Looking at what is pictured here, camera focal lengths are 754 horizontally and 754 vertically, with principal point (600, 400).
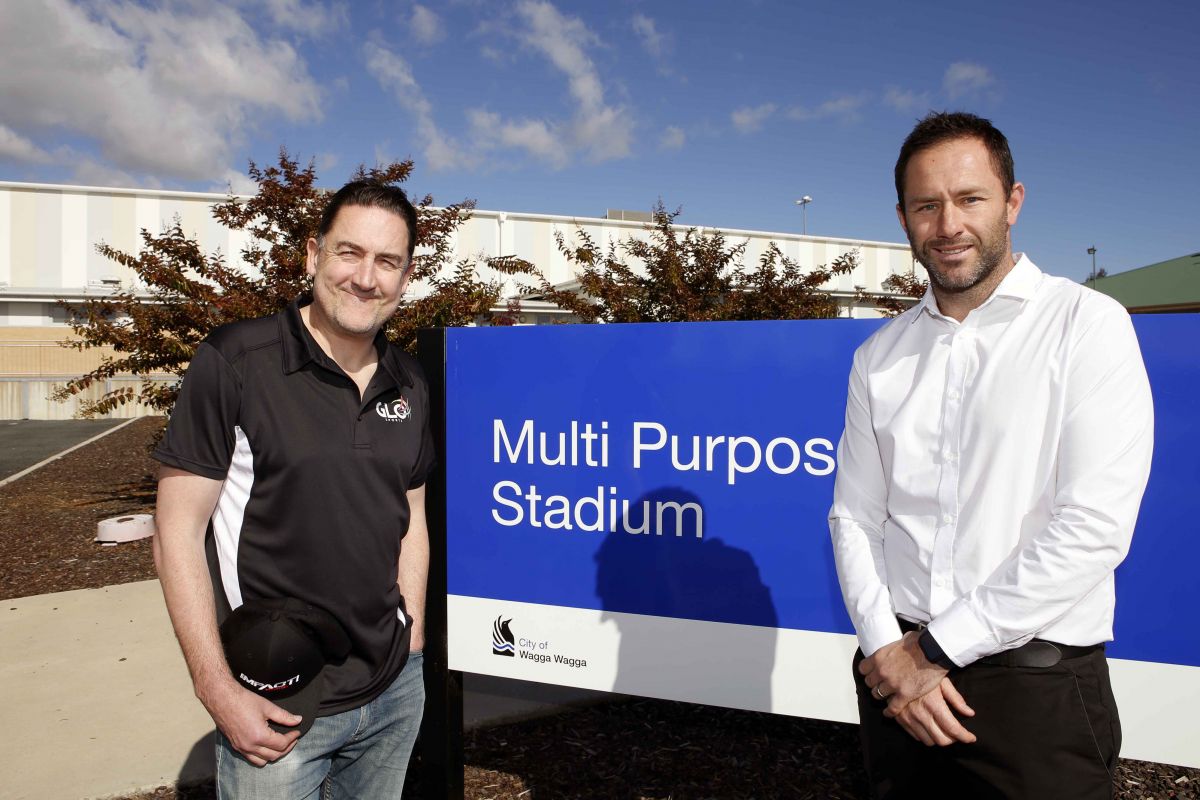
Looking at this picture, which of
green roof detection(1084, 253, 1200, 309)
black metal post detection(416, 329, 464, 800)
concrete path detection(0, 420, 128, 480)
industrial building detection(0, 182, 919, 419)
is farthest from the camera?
industrial building detection(0, 182, 919, 419)

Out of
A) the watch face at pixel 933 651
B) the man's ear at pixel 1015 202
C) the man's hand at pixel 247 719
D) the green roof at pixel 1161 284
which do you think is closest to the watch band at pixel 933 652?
the watch face at pixel 933 651

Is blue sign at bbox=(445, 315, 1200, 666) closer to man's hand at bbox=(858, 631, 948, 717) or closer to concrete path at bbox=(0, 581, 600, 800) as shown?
man's hand at bbox=(858, 631, 948, 717)

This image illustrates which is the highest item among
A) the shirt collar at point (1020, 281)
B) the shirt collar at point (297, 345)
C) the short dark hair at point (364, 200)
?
the short dark hair at point (364, 200)

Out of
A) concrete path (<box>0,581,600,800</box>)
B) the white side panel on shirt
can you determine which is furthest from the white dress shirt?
concrete path (<box>0,581,600,800</box>)

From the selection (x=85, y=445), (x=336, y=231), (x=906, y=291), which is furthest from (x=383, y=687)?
(x=85, y=445)

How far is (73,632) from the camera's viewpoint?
5.14 m

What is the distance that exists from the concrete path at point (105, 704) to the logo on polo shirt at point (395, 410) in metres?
2.36

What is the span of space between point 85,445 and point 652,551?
1761 centimetres

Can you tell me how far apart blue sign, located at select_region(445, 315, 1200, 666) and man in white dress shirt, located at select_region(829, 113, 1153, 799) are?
537 mm

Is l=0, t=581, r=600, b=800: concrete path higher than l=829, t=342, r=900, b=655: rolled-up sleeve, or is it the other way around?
l=829, t=342, r=900, b=655: rolled-up sleeve

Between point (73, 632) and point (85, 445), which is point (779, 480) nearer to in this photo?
point (73, 632)

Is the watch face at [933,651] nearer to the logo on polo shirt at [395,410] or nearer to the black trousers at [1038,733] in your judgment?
the black trousers at [1038,733]

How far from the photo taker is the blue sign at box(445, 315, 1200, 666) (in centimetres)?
237

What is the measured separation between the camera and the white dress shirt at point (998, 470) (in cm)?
147
